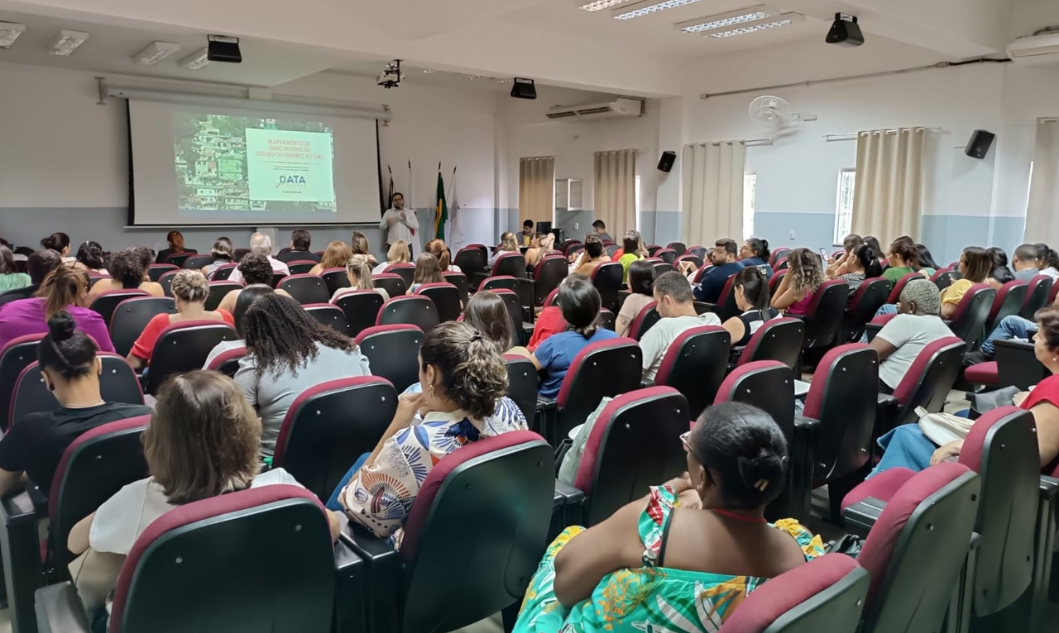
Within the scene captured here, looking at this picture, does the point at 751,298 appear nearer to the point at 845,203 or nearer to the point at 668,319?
the point at 668,319

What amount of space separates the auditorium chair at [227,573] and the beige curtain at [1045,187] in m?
9.53

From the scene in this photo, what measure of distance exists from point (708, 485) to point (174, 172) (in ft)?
37.9

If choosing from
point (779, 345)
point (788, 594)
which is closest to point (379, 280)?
point (779, 345)

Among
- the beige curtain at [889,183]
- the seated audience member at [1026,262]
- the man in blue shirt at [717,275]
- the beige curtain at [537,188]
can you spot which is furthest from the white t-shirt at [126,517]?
the beige curtain at [537,188]

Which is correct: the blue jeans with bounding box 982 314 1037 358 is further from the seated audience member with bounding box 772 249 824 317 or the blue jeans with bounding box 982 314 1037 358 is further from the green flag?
the green flag

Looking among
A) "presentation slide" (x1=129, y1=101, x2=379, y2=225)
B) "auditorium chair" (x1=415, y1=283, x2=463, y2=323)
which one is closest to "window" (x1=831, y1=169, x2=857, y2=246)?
"auditorium chair" (x1=415, y1=283, x2=463, y2=323)

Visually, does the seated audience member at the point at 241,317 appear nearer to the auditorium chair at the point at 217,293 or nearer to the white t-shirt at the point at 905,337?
the auditorium chair at the point at 217,293

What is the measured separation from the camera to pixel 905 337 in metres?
3.59

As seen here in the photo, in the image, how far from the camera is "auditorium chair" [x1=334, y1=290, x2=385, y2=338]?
191 inches

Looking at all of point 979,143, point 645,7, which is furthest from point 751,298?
point 979,143

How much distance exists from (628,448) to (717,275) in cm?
441

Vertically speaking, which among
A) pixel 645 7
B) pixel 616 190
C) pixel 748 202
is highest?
pixel 645 7

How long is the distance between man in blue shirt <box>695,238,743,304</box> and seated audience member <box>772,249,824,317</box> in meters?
0.85

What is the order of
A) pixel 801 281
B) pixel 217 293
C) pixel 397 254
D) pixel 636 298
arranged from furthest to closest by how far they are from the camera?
pixel 397 254
pixel 801 281
pixel 217 293
pixel 636 298
